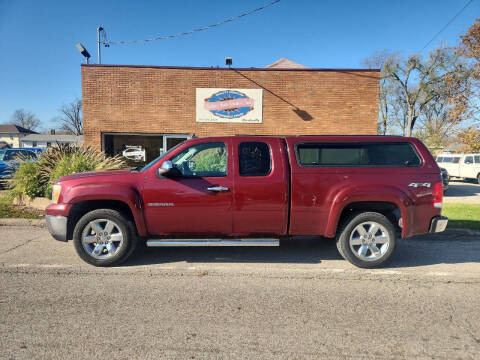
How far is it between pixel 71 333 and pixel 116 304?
54 cm

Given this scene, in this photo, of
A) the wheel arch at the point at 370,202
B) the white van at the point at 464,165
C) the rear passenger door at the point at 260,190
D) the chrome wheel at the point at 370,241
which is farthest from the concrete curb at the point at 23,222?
the white van at the point at 464,165

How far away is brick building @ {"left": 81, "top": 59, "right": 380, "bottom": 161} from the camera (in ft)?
40.4

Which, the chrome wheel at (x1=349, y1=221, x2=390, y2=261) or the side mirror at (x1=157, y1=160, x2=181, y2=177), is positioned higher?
the side mirror at (x1=157, y1=160, x2=181, y2=177)

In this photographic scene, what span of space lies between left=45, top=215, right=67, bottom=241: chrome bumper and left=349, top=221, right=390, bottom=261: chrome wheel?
3986 millimetres

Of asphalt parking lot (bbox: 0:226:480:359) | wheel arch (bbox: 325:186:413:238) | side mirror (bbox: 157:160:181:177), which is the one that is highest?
side mirror (bbox: 157:160:181:177)

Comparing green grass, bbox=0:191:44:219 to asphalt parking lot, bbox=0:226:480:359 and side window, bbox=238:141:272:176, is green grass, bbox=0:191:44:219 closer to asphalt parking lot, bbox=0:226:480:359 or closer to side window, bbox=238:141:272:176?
asphalt parking lot, bbox=0:226:480:359

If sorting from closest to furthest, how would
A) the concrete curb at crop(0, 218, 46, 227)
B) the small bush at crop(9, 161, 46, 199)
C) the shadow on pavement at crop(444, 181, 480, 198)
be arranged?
the concrete curb at crop(0, 218, 46, 227) < the small bush at crop(9, 161, 46, 199) < the shadow on pavement at crop(444, 181, 480, 198)

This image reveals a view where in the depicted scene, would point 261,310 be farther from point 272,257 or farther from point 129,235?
point 129,235

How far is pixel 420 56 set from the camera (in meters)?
35.4

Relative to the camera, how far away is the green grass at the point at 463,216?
20.2ft

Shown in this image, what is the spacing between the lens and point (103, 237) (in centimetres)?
407

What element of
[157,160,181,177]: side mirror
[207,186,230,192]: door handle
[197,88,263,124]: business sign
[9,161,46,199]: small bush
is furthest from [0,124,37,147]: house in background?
[207,186,230,192]: door handle

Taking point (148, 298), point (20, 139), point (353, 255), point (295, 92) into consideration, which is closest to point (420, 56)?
point (295, 92)

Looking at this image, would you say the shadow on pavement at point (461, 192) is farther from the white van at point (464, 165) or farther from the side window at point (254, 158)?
the side window at point (254, 158)
